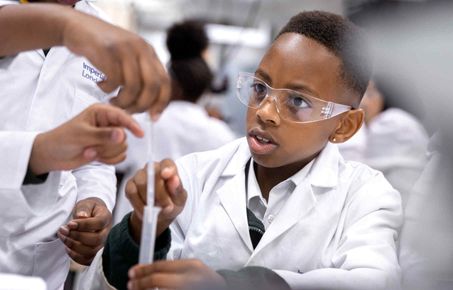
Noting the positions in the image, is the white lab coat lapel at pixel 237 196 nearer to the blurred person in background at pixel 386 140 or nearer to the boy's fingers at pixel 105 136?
the boy's fingers at pixel 105 136

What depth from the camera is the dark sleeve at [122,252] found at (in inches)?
36.3

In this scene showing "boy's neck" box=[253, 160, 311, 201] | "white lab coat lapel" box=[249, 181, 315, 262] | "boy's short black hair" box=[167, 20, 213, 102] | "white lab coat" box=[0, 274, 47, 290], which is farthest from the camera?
"boy's short black hair" box=[167, 20, 213, 102]

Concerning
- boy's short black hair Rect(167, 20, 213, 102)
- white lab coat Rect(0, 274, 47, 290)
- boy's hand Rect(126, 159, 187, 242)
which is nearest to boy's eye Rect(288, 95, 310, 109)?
boy's hand Rect(126, 159, 187, 242)

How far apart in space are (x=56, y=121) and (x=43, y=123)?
0.04 m

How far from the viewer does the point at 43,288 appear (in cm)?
75

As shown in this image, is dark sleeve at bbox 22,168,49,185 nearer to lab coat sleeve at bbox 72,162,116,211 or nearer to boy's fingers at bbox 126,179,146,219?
boy's fingers at bbox 126,179,146,219

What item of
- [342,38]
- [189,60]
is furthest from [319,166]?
[189,60]

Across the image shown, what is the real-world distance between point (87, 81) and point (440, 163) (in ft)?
2.37

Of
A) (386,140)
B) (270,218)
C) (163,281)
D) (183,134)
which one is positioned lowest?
(386,140)

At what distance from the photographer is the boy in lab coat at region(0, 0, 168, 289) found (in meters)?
0.78

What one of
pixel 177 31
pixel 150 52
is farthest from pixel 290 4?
pixel 150 52

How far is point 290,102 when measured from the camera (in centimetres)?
115

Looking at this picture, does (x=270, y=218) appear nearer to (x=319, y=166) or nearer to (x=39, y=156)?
(x=319, y=166)

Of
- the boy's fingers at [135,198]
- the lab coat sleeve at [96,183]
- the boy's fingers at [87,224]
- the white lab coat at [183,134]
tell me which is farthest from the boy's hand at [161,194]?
the white lab coat at [183,134]
